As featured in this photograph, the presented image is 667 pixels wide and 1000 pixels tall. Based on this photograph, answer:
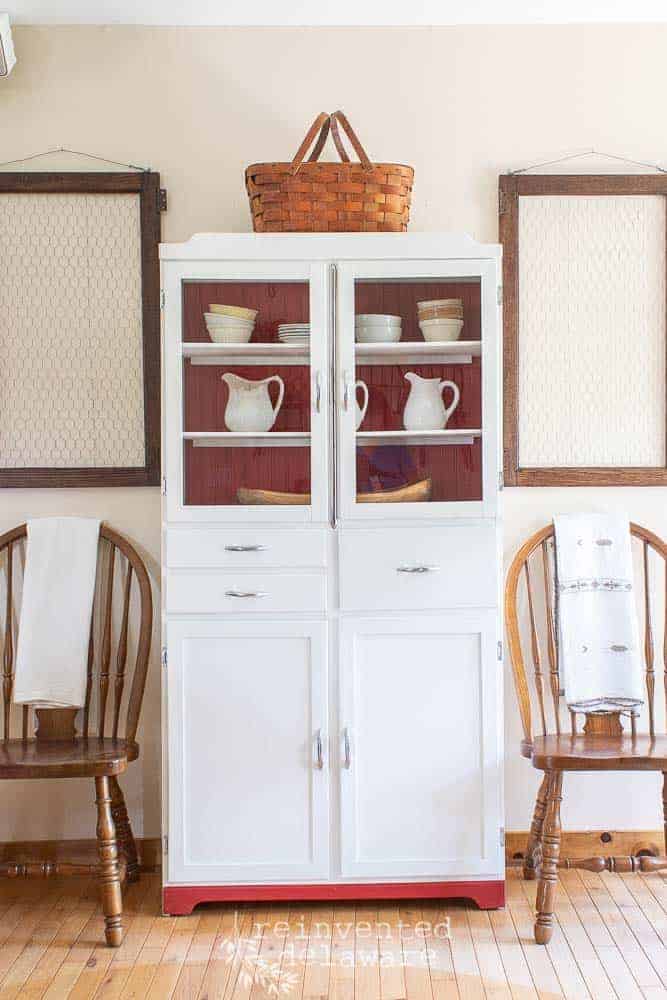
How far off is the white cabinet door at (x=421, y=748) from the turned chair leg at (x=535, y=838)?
9.3 inches

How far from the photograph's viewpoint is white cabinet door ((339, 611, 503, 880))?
2924 mm

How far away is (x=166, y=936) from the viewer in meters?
2.80

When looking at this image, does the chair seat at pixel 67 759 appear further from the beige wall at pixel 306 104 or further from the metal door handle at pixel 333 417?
the metal door handle at pixel 333 417

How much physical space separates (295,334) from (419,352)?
0.36m

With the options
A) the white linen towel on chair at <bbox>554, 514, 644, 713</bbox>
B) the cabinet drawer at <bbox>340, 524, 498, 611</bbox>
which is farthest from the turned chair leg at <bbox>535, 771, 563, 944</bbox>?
the cabinet drawer at <bbox>340, 524, 498, 611</bbox>

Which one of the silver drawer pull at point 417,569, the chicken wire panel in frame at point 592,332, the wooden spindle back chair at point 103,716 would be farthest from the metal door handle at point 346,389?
the wooden spindle back chair at point 103,716

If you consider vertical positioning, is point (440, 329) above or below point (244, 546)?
above

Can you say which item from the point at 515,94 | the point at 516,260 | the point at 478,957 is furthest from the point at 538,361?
the point at 478,957

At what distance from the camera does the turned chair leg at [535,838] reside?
312 cm

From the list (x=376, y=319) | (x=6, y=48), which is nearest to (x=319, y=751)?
(x=376, y=319)

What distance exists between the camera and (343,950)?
8.89ft

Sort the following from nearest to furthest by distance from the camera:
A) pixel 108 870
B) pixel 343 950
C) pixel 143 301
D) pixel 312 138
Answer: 1. pixel 343 950
2. pixel 108 870
3. pixel 312 138
4. pixel 143 301

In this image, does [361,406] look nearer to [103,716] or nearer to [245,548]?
[245,548]

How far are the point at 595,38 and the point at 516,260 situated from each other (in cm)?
75
